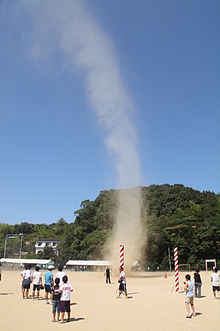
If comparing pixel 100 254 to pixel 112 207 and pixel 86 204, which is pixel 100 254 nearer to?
pixel 112 207

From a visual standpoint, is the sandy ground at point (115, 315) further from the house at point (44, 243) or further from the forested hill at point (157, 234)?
the house at point (44, 243)

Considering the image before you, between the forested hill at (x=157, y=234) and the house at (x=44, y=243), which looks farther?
the house at (x=44, y=243)

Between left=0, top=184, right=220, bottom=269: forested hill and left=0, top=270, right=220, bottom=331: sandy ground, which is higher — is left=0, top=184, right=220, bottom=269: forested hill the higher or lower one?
the higher one

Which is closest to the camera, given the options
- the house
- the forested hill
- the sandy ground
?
the sandy ground

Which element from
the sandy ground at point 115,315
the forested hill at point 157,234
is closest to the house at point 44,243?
the forested hill at point 157,234

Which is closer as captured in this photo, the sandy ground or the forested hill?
the sandy ground

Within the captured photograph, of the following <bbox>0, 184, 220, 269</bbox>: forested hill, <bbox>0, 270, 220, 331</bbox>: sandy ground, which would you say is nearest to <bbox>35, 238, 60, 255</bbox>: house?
<bbox>0, 184, 220, 269</bbox>: forested hill

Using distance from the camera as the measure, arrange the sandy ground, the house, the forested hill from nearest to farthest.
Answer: the sandy ground < the forested hill < the house

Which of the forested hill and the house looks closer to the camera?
the forested hill

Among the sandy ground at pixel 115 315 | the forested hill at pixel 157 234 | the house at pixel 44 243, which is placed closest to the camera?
the sandy ground at pixel 115 315

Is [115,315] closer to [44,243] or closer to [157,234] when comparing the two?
[157,234]

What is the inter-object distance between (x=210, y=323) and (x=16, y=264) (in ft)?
208

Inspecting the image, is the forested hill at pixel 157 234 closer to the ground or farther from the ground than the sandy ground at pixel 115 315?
farther from the ground

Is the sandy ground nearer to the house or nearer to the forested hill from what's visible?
the forested hill
